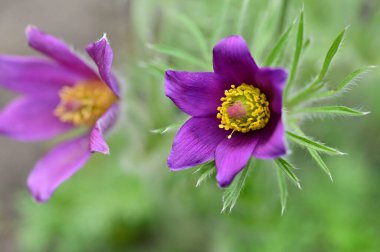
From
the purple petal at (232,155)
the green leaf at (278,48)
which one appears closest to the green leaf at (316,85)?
the green leaf at (278,48)

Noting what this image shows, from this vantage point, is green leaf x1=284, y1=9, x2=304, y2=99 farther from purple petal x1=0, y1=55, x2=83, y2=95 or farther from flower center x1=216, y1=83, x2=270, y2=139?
purple petal x1=0, y1=55, x2=83, y2=95

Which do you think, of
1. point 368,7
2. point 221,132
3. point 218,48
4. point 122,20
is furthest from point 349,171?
point 122,20

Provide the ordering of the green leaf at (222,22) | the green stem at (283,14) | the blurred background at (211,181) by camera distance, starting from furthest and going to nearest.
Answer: the blurred background at (211,181)
the green stem at (283,14)
the green leaf at (222,22)

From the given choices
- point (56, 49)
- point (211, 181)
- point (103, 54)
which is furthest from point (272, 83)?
point (211, 181)

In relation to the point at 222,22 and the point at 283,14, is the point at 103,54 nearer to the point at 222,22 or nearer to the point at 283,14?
the point at 222,22

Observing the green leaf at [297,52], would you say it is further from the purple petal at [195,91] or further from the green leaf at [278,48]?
the purple petal at [195,91]

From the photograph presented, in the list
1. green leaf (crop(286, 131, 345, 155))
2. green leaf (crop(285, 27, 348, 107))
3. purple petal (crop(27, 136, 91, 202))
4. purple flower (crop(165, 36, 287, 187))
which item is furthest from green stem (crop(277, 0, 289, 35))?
purple petal (crop(27, 136, 91, 202))

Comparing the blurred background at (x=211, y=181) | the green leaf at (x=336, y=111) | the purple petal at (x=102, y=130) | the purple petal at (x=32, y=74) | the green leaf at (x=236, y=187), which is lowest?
the blurred background at (x=211, y=181)
